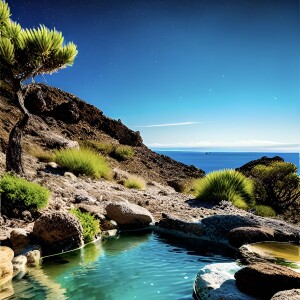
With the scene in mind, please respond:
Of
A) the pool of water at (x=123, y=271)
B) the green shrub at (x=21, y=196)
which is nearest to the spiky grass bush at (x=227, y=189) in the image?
the pool of water at (x=123, y=271)

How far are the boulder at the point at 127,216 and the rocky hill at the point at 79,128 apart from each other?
1014 cm

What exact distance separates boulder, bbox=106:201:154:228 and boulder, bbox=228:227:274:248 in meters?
2.69

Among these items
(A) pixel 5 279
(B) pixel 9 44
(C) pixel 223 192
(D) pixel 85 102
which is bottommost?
(A) pixel 5 279

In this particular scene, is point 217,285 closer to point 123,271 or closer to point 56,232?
point 123,271

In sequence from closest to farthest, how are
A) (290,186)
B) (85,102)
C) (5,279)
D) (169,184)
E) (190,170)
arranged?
(5,279), (290,186), (169,184), (190,170), (85,102)

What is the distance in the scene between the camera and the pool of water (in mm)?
5530

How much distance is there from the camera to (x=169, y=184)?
23.2 metres

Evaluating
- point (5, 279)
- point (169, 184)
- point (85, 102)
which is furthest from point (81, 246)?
point (85, 102)

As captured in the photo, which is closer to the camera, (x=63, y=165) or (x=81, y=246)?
(x=81, y=246)

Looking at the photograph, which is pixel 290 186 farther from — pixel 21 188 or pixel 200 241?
pixel 21 188

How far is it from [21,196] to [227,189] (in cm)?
884

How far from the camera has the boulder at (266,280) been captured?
4770 millimetres

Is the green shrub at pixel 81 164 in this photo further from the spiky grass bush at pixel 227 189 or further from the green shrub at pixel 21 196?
the green shrub at pixel 21 196

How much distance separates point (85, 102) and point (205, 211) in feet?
84.6
